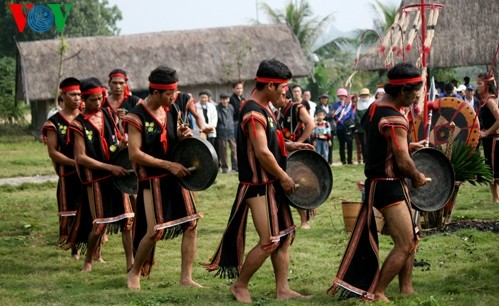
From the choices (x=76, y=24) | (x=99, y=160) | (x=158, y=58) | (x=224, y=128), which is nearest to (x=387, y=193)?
(x=99, y=160)

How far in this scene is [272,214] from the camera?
29.0 ft

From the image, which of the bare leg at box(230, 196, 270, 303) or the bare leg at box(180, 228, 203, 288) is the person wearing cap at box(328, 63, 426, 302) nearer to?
the bare leg at box(230, 196, 270, 303)

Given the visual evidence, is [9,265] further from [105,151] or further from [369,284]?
[369,284]

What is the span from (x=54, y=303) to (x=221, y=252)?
159 cm

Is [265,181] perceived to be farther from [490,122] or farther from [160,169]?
[490,122]

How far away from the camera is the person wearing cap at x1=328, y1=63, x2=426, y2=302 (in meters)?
8.40

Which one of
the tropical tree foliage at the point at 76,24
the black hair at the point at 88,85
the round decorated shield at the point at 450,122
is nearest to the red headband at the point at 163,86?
the black hair at the point at 88,85

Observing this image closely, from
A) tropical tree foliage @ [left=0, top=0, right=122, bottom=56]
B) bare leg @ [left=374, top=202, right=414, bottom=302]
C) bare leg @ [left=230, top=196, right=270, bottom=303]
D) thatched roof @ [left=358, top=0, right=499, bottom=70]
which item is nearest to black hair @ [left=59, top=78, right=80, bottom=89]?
bare leg @ [left=230, top=196, right=270, bottom=303]

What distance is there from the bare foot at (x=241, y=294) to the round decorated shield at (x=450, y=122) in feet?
12.7

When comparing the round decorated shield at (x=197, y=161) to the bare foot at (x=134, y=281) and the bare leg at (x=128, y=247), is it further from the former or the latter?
the bare leg at (x=128, y=247)

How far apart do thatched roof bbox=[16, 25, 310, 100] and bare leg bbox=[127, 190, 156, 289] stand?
1285 inches

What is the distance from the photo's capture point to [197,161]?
945 centimetres

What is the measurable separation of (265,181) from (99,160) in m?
2.73

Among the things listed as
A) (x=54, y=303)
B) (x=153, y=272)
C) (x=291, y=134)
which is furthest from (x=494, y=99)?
(x=54, y=303)
